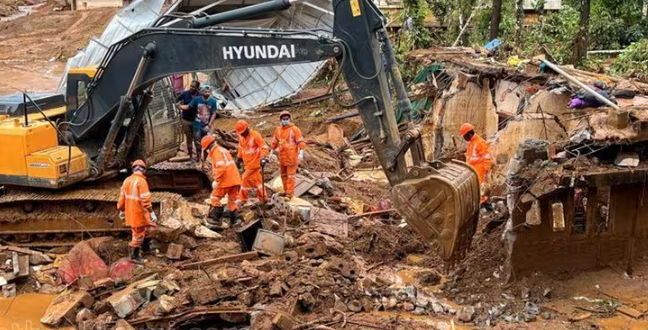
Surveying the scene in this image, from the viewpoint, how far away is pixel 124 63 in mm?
9734

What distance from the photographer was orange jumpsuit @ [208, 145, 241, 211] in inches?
401

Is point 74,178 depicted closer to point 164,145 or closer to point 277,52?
point 164,145

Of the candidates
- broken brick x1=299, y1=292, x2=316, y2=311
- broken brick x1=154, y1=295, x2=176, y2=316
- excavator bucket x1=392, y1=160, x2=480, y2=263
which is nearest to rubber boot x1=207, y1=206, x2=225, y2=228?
broken brick x1=154, y1=295, x2=176, y2=316

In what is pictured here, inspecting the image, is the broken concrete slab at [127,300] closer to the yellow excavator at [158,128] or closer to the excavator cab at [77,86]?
the yellow excavator at [158,128]

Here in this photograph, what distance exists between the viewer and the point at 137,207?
9133mm

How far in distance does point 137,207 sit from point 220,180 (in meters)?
1.45

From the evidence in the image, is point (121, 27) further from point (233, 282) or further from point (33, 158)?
point (233, 282)

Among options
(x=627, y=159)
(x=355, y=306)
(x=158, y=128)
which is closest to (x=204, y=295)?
(x=355, y=306)

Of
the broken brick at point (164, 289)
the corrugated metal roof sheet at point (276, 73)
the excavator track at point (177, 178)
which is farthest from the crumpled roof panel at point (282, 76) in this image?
the broken brick at point (164, 289)

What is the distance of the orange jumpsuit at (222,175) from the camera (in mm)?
10188

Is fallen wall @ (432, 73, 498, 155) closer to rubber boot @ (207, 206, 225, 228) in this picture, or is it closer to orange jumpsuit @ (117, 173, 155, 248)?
rubber boot @ (207, 206, 225, 228)

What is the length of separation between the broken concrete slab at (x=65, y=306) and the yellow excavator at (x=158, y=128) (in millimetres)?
1928

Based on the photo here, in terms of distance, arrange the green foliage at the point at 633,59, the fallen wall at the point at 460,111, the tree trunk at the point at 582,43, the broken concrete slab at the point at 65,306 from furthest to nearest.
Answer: the tree trunk at the point at 582,43
the green foliage at the point at 633,59
the fallen wall at the point at 460,111
the broken concrete slab at the point at 65,306

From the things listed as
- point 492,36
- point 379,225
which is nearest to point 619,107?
point 379,225
